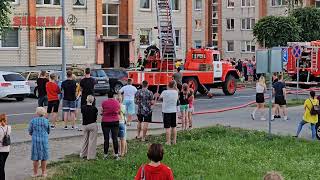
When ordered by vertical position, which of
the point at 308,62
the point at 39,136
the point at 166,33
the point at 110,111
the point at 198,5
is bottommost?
the point at 39,136

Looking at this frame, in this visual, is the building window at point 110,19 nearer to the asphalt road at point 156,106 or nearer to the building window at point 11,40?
the building window at point 11,40

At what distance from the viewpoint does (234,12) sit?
239ft

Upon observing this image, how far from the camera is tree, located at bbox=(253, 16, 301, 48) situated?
4947 centimetres

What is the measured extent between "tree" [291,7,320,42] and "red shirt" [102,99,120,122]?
4096cm

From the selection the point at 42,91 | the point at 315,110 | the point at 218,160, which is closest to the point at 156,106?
the point at 42,91

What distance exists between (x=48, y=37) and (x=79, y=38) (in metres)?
2.44

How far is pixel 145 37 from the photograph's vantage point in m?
49.9

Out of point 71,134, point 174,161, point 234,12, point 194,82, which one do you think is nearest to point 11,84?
point 194,82

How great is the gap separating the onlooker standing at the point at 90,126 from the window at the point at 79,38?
1205 inches

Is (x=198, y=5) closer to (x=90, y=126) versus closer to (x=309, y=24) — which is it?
(x=309, y=24)

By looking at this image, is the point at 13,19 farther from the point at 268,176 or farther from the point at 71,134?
the point at 268,176

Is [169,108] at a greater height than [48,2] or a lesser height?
lesser

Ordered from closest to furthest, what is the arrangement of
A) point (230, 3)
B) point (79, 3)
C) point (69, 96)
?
1. point (69, 96)
2. point (79, 3)
3. point (230, 3)

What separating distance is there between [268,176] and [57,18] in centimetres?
3864
